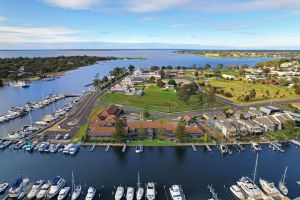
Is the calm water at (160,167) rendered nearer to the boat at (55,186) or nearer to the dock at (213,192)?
the dock at (213,192)

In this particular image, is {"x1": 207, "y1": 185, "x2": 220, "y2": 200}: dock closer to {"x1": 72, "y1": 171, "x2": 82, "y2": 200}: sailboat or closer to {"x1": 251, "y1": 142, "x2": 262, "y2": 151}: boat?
{"x1": 251, "y1": 142, "x2": 262, "y2": 151}: boat

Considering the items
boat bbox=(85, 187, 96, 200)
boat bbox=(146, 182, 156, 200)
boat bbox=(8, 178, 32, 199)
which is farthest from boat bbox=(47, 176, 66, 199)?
boat bbox=(146, 182, 156, 200)

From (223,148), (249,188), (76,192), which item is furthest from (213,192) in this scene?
(76,192)

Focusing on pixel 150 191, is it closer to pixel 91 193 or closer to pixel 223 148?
pixel 91 193

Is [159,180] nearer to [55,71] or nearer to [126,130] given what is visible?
[126,130]

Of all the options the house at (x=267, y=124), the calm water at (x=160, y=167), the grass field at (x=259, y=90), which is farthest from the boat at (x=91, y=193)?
the grass field at (x=259, y=90)

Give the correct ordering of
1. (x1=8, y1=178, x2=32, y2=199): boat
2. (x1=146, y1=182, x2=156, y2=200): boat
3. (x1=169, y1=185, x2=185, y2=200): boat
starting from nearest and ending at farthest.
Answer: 1. (x1=169, y1=185, x2=185, y2=200): boat
2. (x1=146, y1=182, x2=156, y2=200): boat
3. (x1=8, y1=178, x2=32, y2=199): boat
